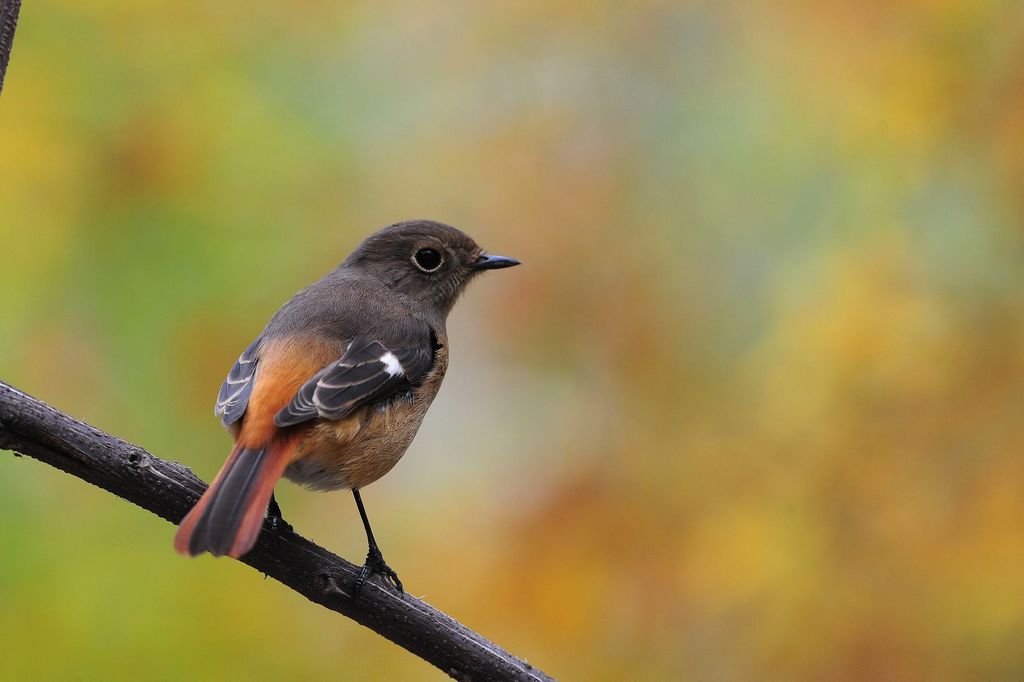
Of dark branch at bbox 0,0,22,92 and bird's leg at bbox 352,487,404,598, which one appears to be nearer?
dark branch at bbox 0,0,22,92

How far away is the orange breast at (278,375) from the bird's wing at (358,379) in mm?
43

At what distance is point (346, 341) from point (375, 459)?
0.50 metres

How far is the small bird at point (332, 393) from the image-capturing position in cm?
302

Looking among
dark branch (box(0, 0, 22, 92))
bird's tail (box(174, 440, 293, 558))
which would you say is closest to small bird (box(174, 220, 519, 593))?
bird's tail (box(174, 440, 293, 558))

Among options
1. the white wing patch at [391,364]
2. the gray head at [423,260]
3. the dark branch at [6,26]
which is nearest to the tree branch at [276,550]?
the white wing patch at [391,364]

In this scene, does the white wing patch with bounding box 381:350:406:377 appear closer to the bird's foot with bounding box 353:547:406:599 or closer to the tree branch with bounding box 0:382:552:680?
the bird's foot with bounding box 353:547:406:599

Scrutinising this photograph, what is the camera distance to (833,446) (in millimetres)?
4949

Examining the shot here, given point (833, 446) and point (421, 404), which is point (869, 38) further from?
point (421, 404)

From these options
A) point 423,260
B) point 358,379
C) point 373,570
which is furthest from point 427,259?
point 373,570

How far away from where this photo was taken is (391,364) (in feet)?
13.4

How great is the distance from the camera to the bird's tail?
9.27 feet

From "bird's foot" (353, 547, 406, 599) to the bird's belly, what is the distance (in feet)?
1.05

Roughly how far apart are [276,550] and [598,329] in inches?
109

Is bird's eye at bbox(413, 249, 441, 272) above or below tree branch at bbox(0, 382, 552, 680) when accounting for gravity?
above
